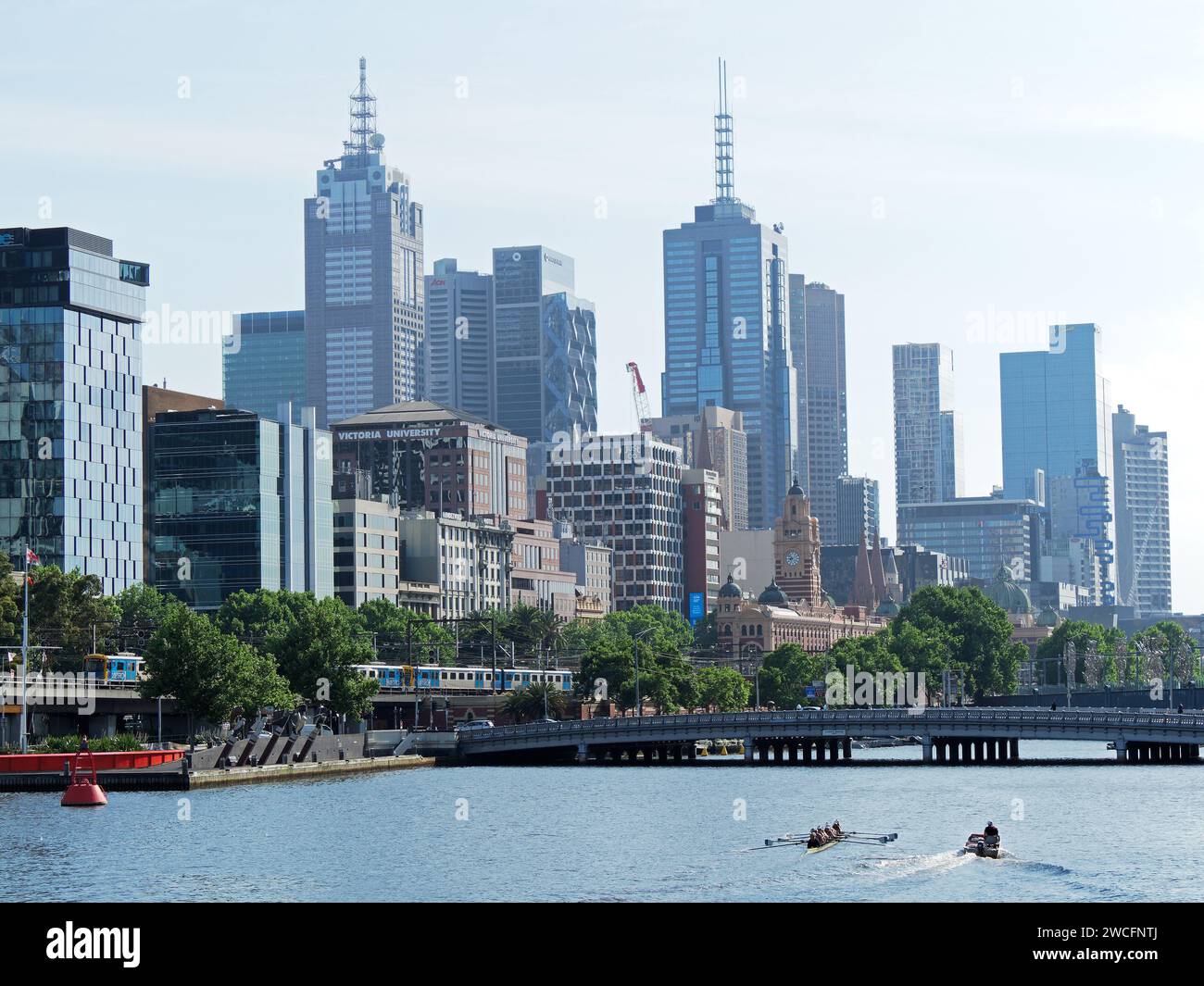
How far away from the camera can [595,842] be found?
297 ft

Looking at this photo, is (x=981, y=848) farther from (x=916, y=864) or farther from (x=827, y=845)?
(x=827, y=845)

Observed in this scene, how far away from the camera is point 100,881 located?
73.9m

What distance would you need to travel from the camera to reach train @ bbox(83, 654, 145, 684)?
504 feet

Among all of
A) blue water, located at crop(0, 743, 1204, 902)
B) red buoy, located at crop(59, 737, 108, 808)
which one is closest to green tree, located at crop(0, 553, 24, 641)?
blue water, located at crop(0, 743, 1204, 902)

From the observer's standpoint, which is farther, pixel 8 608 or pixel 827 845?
pixel 8 608

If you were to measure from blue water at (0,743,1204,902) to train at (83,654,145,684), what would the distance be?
2424cm

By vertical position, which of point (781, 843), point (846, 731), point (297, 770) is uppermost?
point (846, 731)

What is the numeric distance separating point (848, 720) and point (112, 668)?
193 feet

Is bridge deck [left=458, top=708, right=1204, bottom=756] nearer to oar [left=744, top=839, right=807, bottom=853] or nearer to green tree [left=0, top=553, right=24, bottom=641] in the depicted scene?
green tree [left=0, top=553, right=24, bottom=641]

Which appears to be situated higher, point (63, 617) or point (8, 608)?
point (8, 608)

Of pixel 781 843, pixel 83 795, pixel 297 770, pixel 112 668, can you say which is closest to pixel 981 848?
pixel 781 843
